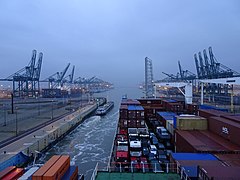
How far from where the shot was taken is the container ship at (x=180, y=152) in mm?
6480

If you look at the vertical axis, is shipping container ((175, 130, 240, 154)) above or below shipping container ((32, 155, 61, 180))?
above

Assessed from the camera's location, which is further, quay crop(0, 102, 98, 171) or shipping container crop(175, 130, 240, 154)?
quay crop(0, 102, 98, 171)

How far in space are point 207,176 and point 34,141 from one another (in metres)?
13.2

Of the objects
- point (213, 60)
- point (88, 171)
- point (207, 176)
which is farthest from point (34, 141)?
point (213, 60)

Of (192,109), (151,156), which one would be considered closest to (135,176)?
(151,156)

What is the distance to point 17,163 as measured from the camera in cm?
1192

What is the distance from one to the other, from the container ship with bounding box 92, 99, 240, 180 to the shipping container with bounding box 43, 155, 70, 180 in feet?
3.88

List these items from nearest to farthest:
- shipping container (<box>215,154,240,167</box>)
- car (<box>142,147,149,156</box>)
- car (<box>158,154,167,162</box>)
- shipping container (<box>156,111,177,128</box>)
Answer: shipping container (<box>215,154,240,167</box>), car (<box>158,154,167,162</box>), car (<box>142,147,149,156</box>), shipping container (<box>156,111,177,128</box>)

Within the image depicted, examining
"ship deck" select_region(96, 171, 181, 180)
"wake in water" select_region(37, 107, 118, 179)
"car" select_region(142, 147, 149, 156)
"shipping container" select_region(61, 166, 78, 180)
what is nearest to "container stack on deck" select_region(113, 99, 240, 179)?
"car" select_region(142, 147, 149, 156)

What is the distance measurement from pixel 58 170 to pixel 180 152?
634 centimetres

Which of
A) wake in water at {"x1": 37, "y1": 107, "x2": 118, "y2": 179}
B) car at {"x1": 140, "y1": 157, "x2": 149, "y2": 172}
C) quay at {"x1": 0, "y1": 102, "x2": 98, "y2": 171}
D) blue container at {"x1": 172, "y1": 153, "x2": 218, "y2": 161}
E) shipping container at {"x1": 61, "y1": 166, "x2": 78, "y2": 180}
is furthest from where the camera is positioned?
wake in water at {"x1": 37, "y1": 107, "x2": 118, "y2": 179}

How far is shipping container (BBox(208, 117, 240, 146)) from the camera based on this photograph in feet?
31.3

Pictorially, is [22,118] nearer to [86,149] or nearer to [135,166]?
[86,149]

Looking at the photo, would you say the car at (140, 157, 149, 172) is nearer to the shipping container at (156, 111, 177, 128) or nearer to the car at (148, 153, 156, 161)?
the car at (148, 153, 156, 161)
